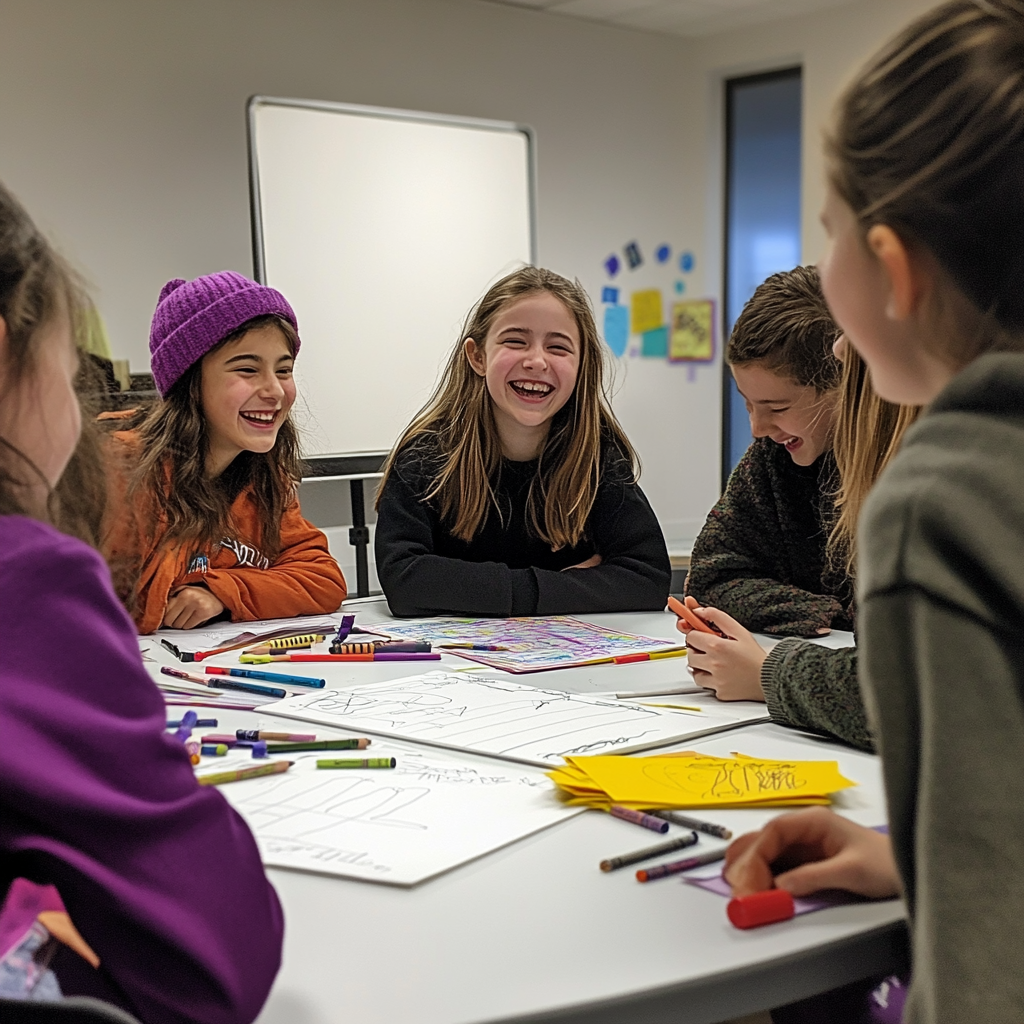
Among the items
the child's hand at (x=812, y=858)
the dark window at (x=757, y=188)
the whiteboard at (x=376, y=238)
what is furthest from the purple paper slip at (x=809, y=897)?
the dark window at (x=757, y=188)

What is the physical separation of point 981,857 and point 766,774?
16.8 inches

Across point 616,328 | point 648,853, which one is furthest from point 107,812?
point 616,328

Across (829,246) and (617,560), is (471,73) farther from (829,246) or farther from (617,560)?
(829,246)

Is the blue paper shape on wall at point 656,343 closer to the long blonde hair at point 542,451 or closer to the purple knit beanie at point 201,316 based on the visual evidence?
the long blonde hair at point 542,451

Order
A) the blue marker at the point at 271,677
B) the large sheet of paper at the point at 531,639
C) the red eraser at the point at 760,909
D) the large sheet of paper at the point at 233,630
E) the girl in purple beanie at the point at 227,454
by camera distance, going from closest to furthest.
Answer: the red eraser at the point at 760,909 < the blue marker at the point at 271,677 < the large sheet of paper at the point at 531,639 < the large sheet of paper at the point at 233,630 < the girl in purple beanie at the point at 227,454

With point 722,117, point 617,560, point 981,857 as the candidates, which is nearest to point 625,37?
point 722,117

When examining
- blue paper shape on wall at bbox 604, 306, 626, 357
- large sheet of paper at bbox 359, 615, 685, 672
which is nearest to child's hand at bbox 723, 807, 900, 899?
large sheet of paper at bbox 359, 615, 685, 672

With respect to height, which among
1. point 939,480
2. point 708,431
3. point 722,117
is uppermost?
point 722,117

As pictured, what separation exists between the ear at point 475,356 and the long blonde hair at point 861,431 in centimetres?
98

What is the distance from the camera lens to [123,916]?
61cm

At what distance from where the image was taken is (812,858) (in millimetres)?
801

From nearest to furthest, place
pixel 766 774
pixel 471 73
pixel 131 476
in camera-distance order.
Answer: pixel 766 774, pixel 131 476, pixel 471 73

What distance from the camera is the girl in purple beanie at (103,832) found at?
1.94 feet

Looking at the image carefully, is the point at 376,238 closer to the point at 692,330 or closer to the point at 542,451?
the point at 692,330
